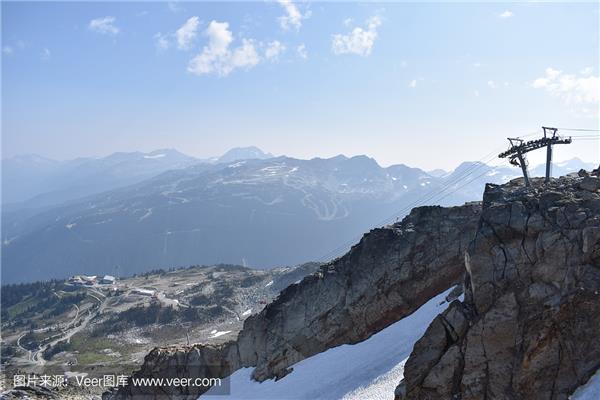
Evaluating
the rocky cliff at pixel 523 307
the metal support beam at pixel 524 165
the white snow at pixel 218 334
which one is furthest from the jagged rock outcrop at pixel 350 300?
the white snow at pixel 218 334

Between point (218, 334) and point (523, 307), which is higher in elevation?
point (523, 307)

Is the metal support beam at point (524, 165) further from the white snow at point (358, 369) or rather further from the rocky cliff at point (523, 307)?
the white snow at point (358, 369)

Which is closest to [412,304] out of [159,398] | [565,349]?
[565,349]

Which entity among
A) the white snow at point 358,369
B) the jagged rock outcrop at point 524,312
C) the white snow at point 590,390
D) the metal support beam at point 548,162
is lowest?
the white snow at point 358,369

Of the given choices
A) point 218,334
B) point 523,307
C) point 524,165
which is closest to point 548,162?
point 524,165

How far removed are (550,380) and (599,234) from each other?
1027 centimetres

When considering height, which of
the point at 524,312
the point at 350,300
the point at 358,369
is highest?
the point at 524,312

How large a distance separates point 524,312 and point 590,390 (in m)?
5.63

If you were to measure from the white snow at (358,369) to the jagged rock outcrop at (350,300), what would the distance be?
1.78m

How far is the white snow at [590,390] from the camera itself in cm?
2778

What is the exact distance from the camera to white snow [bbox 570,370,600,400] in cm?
2778

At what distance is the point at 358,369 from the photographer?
149 ft

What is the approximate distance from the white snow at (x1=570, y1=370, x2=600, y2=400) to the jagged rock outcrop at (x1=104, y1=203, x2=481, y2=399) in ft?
69.5

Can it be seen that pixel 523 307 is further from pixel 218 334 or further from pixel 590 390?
pixel 218 334
